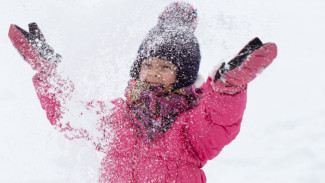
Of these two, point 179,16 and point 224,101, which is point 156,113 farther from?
point 179,16

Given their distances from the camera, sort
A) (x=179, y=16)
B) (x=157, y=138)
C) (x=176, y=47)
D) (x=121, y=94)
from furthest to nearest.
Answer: (x=121, y=94)
(x=179, y=16)
(x=176, y=47)
(x=157, y=138)

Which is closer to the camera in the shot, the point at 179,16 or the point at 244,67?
the point at 244,67

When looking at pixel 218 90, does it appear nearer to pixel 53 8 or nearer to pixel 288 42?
pixel 53 8

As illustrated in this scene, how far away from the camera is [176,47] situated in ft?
6.13

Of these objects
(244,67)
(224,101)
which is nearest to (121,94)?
(224,101)

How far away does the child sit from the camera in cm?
171

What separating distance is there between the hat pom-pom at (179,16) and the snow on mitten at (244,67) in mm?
718

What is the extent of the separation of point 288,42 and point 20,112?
11.7ft

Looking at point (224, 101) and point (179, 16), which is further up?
point (179, 16)

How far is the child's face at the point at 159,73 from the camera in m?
1.80

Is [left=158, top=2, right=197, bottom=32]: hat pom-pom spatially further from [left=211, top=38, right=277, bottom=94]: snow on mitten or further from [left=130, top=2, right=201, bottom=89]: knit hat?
[left=211, top=38, right=277, bottom=94]: snow on mitten

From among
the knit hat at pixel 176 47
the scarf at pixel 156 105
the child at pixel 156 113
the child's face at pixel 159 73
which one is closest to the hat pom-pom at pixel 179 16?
the knit hat at pixel 176 47

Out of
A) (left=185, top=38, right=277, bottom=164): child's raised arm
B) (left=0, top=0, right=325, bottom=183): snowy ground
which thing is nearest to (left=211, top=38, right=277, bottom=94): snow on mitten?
(left=185, top=38, right=277, bottom=164): child's raised arm

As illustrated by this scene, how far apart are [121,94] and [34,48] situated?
74cm
